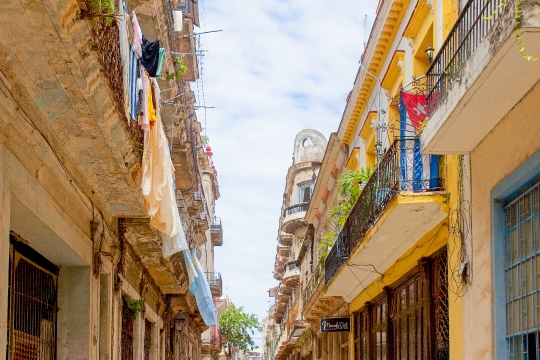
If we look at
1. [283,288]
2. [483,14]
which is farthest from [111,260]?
[283,288]

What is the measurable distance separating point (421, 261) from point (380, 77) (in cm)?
438

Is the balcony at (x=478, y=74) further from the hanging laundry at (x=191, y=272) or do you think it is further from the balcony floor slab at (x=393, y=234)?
the hanging laundry at (x=191, y=272)

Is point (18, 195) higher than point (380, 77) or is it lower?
lower

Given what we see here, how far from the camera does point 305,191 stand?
129 ft

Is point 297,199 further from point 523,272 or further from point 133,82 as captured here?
point 523,272

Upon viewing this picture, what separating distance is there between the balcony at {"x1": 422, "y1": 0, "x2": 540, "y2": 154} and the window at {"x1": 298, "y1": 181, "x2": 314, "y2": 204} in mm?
29862

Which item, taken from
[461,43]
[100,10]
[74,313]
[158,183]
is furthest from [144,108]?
[461,43]

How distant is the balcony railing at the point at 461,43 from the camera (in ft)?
23.1

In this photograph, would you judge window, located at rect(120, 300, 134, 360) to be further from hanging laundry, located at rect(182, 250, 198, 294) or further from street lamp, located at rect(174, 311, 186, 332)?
street lamp, located at rect(174, 311, 186, 332)

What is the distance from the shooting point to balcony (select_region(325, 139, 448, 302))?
384 inches

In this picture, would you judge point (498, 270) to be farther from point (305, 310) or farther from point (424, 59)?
point (305, 310)

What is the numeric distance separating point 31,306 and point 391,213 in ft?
14.0

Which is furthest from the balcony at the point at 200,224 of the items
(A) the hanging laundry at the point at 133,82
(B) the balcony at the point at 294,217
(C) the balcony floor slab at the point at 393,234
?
(A) the hanging laundry at the point at 133,82

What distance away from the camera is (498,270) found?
8.02m
